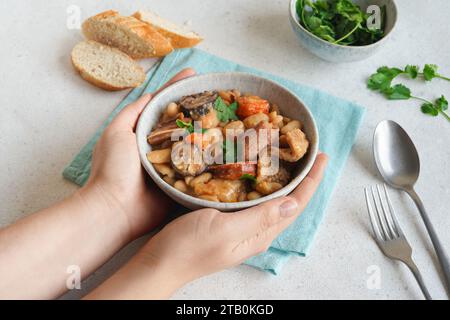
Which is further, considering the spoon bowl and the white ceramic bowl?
the spoon bowl

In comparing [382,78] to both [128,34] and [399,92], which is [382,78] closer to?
[399,92]

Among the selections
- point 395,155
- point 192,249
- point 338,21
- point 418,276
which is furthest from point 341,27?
point 192,249

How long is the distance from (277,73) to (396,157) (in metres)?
0.52

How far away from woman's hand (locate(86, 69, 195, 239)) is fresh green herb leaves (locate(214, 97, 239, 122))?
225 millimetres

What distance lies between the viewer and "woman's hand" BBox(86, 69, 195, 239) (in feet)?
4.10

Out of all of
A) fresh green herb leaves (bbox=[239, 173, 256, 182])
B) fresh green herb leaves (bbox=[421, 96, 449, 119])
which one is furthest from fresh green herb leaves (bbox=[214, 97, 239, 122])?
fresh green herb leaves (bbox=[421, 96, 449, 119])

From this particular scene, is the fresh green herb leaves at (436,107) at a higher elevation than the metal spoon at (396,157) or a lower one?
higher

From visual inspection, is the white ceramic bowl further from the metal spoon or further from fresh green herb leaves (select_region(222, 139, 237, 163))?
the metal spoon

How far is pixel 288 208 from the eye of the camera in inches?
46.8

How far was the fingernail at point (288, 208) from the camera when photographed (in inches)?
46.6

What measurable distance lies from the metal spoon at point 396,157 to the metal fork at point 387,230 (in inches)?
2.6

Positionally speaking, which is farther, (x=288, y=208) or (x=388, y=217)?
(x=388, y=217)

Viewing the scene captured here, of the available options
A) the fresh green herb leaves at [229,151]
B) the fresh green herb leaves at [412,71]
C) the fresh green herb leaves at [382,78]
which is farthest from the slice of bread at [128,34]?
the fresh green herb leaves at [412,71]

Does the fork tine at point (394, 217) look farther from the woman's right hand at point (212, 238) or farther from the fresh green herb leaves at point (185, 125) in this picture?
the fresh green herb leaves at point (185, 125)
